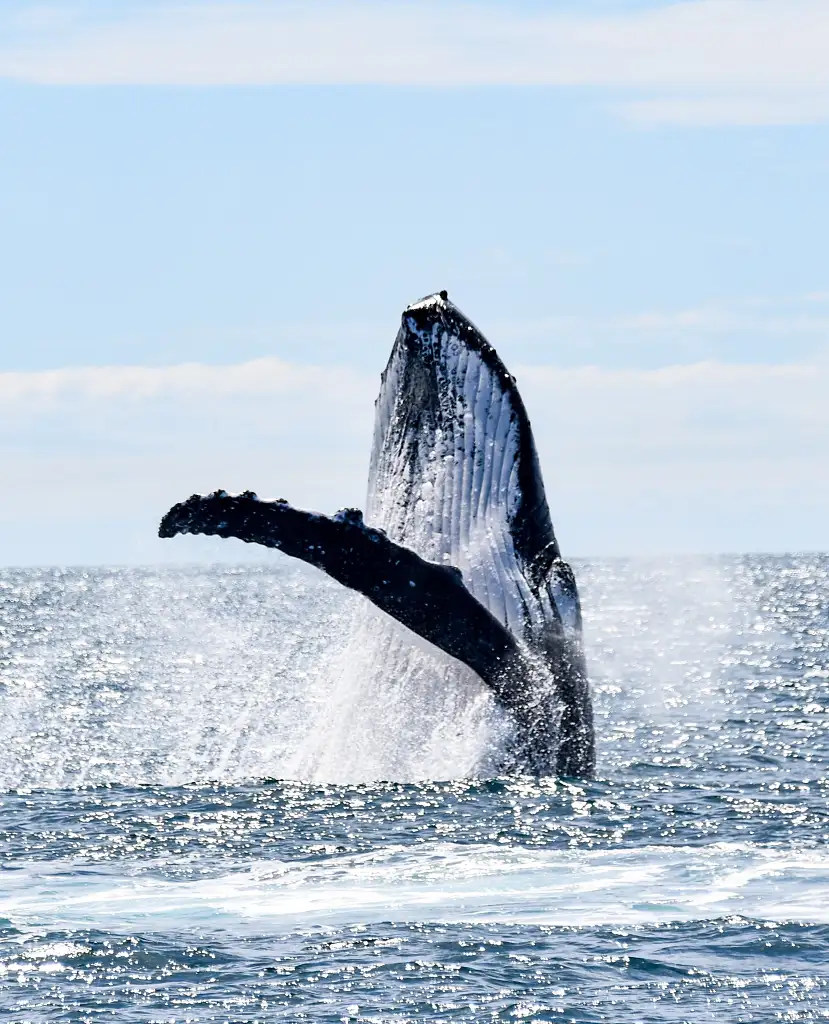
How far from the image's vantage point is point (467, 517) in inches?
626

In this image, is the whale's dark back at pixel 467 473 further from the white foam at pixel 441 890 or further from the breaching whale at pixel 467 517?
the white foam at pixel 441 890

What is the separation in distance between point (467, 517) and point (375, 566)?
1.47 m

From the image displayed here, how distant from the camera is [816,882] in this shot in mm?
15453

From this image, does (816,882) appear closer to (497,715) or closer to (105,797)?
(497,715)

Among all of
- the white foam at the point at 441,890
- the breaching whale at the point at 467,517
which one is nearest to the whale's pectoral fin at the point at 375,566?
the breaching whale at the point at 467,517

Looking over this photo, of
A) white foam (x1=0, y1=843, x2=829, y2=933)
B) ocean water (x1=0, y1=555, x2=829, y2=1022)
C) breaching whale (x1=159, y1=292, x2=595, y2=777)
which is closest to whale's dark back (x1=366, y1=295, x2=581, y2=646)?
breaching whale (x1=159, y1=292, x2=595, y2=777)

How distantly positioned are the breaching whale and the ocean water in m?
0.94

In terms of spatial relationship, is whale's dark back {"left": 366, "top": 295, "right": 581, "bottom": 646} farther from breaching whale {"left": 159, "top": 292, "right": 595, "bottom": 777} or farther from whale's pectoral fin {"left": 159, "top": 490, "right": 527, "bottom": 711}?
whale's pectoral fin {"left": 159, "top": 490, "right": 527, "bottom": 711}

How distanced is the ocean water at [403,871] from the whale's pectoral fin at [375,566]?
3.28 ft

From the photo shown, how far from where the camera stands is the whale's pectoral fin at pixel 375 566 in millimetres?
13984

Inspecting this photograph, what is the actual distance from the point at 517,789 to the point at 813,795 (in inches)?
173

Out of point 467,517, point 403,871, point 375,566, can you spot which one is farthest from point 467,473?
point 403,871

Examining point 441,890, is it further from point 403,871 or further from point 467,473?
point 467,473

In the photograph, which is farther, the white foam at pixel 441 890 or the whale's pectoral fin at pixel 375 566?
the white foam at pixel 441 890
